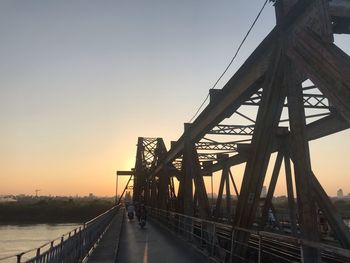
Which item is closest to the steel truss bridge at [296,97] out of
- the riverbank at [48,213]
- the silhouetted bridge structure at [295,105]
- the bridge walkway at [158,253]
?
the silhouetted bridge structure at [295,105]

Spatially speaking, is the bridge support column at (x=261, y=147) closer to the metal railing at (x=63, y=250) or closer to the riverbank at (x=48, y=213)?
the metal railing at (x=63, y=250)

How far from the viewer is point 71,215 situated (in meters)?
114

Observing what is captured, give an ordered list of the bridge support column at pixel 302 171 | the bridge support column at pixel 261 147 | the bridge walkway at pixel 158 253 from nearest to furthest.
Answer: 1. the bridge support column at pixel 302 171
2. the bridge support column at pixel 261 147
3. the bridge walkway at pixel 158 253

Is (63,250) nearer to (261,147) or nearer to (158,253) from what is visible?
(261,147)

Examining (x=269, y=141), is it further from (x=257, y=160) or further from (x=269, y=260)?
(x=269, y=260)

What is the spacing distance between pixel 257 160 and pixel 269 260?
5.39 metres

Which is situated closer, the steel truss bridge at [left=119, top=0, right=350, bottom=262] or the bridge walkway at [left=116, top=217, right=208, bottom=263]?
the steel truss bridge at [left=119, top=0, right=350, bottom=262]

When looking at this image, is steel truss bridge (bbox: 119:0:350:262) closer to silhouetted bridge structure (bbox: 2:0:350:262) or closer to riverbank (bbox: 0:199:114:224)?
silhouetted bridge structure (bbox: 2:0:350:262)

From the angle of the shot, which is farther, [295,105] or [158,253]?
[158,253]

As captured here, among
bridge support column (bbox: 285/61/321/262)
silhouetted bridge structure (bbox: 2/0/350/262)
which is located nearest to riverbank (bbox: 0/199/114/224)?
silhouetted bridge structure (bbox: 2/0/350/262)

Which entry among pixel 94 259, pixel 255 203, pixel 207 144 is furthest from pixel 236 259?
pixel 207 144

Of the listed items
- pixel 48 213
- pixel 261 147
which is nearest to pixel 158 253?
→ pixel 261 147

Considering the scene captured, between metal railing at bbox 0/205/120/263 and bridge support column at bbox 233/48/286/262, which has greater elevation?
bridge support column at bbox 233/48/286/262

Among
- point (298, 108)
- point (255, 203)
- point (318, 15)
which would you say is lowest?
point (255, 203)
